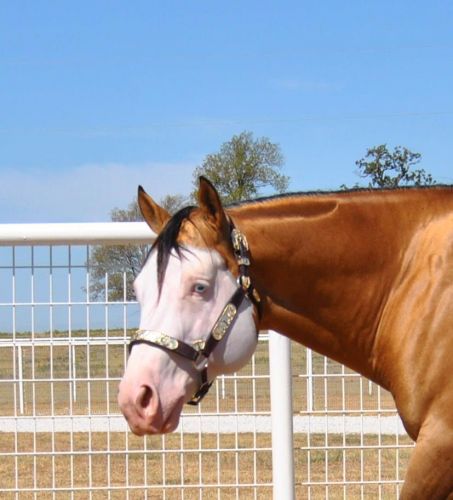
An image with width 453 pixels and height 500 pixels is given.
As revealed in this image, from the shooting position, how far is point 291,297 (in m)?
4.00

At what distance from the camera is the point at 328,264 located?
4.02 m

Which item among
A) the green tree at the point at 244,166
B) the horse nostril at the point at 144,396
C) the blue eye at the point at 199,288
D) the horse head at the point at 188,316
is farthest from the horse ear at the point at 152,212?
the green tree at the point at 244,166

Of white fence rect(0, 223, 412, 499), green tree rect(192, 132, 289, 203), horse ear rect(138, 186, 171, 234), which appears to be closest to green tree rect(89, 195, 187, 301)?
white fence rect(0, 223, 412, 499)

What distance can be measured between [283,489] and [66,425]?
1248 mm

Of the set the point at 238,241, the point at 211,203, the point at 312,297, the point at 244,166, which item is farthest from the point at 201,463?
the point at 244,166

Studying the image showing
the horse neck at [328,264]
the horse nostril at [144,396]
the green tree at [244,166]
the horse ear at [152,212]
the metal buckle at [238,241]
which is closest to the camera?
the horse nostril at [144,396]

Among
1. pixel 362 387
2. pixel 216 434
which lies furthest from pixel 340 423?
pixel 216 434

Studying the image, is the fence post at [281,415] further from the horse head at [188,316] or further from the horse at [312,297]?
the horse head at [188,316]

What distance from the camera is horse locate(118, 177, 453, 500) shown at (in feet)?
12.2

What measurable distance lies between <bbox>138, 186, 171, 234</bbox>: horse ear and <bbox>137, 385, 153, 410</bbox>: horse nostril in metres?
0.74

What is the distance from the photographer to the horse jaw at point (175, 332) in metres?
3.64

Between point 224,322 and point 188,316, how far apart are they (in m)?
0.15

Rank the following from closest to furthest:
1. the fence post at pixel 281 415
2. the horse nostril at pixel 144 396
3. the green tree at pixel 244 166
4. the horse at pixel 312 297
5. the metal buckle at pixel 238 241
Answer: the horse nostril at pixel 144 396 → the horse at pixel 312 297 → the metal buckle at pixel 238 241 → the fence post at pixel 281 415 → the green tree at pixel 244 166

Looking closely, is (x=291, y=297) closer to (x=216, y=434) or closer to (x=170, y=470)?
(x=216, y=434)
